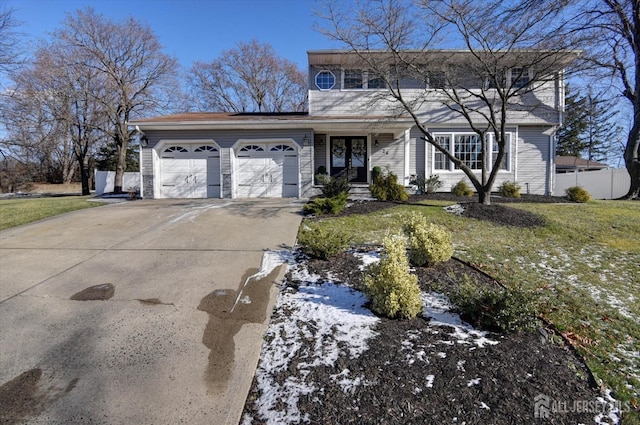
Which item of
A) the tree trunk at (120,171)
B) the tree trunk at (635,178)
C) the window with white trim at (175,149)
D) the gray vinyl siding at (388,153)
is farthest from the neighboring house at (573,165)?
the tree trunk at (120,171)

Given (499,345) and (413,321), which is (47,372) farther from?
(499,345)

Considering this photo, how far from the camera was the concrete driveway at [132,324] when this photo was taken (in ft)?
8.13

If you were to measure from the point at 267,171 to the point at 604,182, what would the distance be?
712 inches

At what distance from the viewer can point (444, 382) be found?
8.38 feet

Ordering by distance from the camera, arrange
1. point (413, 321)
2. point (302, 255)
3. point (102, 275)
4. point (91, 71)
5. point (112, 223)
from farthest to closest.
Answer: point (91, 71) → point (112, 223) → point (302, 255) → point (102, 275) → point (413, 321)

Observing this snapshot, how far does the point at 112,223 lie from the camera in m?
8.30

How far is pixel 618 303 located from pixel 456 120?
11.9 m

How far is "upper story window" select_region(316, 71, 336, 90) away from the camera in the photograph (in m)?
15.0

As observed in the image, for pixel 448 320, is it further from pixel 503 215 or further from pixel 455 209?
pixel 455 209

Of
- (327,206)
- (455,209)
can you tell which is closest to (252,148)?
(327,206)

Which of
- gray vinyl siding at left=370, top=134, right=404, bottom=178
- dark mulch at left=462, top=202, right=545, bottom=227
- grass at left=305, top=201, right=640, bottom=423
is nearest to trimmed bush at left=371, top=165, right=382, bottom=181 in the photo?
gray vinyl siding at left=370, top=134, right=404, bottom=178

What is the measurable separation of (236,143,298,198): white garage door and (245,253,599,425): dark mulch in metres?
10.3

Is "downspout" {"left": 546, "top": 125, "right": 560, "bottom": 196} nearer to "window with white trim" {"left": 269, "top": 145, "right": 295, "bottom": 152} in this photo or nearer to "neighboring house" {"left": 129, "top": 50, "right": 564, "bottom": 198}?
"neighboring house" {"left": 129, "top": 50, "right": 564, "bottom": 198}

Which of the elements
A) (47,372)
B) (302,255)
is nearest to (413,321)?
(302,255)
